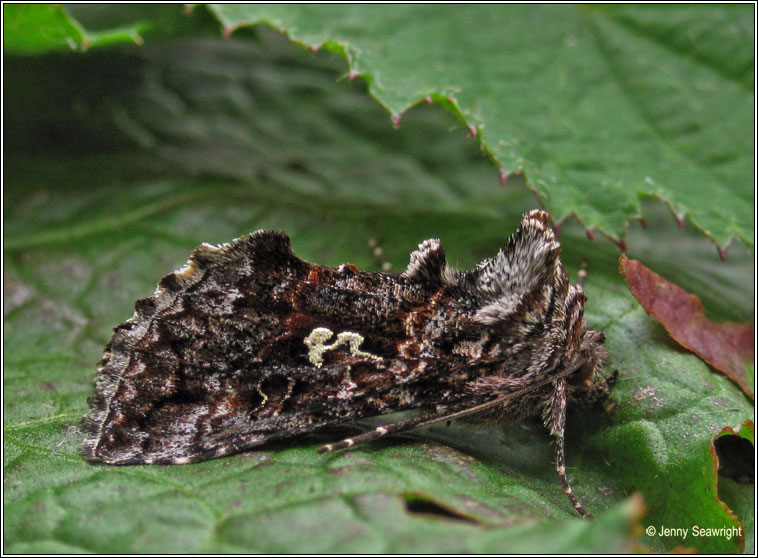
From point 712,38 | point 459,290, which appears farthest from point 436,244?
point 712,38

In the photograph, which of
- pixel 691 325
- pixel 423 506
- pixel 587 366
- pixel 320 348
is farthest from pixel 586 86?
pixel 423 506

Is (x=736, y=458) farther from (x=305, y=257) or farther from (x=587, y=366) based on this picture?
(x=305, y=257)

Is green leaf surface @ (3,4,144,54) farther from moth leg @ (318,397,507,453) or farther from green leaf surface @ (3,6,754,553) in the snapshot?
moth leg @ (318,397,507,453)

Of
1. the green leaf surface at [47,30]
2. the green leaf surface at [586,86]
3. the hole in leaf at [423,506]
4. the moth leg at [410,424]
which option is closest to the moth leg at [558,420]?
the moth leg at [410,424]

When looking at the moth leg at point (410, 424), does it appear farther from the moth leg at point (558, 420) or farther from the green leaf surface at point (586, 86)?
the green leaf surface at point (586, 86)

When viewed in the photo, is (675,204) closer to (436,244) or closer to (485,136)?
(485,136)
